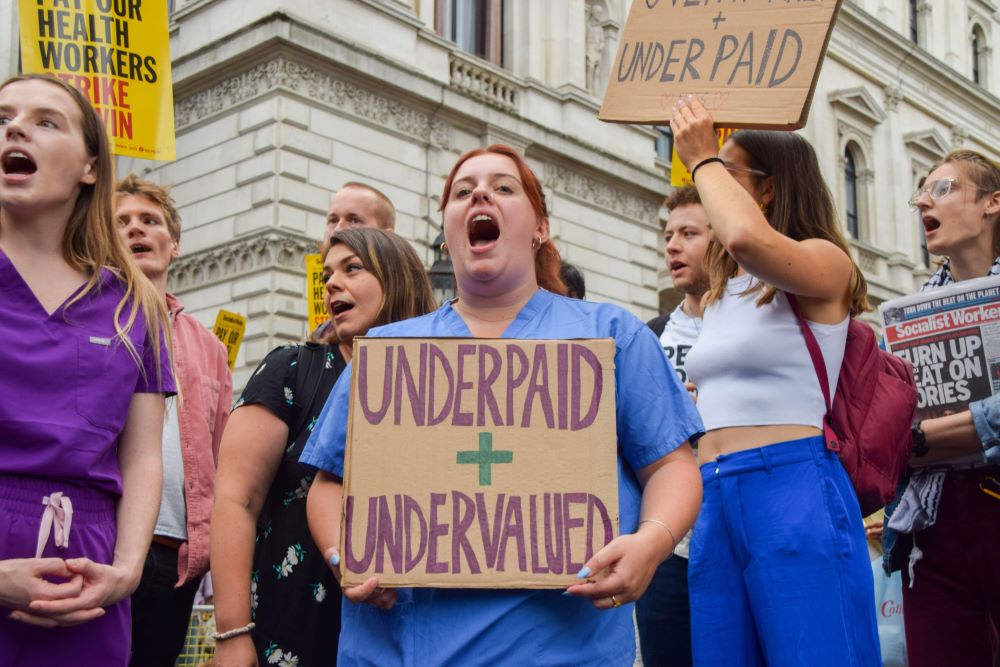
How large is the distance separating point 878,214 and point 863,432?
24630 millimetres

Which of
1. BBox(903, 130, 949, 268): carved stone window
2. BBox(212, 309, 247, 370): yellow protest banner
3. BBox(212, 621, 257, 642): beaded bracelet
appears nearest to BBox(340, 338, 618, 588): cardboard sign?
BBox(212, 621, 257, 642): beaded bracelet

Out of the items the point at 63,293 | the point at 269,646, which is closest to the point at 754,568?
the point at 269,646

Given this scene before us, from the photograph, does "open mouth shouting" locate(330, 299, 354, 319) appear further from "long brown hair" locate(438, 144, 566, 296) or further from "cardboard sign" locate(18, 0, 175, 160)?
"cardboard sign" locate(18, 0, 175, 160)

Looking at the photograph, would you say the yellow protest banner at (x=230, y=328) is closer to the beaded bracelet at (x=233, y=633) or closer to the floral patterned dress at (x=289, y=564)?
the floral patterned dress at (x=289, y=564)

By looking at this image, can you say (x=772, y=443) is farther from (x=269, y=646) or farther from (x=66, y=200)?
(x=66, y=200)

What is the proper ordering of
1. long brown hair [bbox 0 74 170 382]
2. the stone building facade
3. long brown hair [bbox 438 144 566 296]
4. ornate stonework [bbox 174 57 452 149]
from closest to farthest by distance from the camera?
long brown hair [bbox 0 74 170 382], long brown hair [bbox 438 144 566 296], the stone building facade, ornate stonework [bbox 174 57 452 149]

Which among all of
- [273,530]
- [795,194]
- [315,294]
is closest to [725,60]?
[795,194]

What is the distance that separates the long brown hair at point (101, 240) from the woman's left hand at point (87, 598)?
482mm

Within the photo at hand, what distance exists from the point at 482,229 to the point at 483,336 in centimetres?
26

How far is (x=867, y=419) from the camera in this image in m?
3.06

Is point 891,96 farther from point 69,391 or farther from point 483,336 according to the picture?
point 69,391

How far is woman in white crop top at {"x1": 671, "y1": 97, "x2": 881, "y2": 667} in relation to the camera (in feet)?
9.37

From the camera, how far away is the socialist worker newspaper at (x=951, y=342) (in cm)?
374

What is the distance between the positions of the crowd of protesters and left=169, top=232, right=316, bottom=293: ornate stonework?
1003cm
